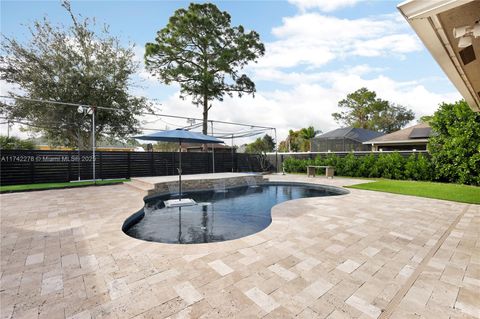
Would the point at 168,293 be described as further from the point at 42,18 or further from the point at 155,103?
the point at 42,18

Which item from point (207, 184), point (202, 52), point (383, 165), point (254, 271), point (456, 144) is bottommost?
point (254, 271)

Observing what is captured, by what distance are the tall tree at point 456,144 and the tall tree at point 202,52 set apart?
498 inches

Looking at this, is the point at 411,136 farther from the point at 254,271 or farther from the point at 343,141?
the point at 254,271

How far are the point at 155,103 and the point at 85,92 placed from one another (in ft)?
14.2

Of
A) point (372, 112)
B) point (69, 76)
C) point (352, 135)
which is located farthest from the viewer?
point (372, 112)

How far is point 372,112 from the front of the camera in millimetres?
32031

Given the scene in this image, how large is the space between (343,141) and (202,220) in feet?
66.8

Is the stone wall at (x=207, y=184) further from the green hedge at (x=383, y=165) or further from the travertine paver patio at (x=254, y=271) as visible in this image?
the green hedge at (x=383, y=165)

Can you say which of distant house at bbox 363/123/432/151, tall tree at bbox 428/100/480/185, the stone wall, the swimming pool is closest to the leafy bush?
the stone wall

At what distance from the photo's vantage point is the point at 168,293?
214cm

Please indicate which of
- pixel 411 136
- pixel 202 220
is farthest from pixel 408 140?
pixel 202 220

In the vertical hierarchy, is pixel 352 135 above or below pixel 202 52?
below

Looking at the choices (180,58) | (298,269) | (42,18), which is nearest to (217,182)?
(298,269)

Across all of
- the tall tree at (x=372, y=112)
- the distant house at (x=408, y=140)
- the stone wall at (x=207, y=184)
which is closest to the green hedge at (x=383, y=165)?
the stone wall at (x=207, y=184)
